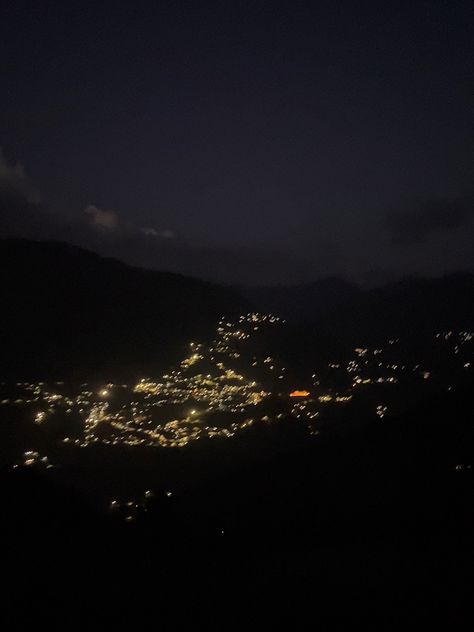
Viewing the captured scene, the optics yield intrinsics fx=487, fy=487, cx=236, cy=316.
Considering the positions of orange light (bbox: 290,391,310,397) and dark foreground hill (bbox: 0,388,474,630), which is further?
orange light (bbox: 290,391,310,397)

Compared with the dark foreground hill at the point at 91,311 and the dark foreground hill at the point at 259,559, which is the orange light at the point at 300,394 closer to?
the dark foreground hill at the point at 91,311

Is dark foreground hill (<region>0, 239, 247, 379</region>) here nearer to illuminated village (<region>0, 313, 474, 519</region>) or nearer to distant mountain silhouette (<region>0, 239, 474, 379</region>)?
distant mountain silhouette (<region>0, 239, 474, 379</region>)

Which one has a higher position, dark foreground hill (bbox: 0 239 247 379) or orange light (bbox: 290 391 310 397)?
dark foreground hill (bbox: 0 239 247 379)

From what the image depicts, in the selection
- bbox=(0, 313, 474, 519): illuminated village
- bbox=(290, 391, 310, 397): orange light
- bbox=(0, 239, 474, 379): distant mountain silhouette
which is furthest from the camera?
bbox=(0, 239, 474, 379): distant mountain silhouette

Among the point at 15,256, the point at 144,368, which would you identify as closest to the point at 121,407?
the point at 144,368

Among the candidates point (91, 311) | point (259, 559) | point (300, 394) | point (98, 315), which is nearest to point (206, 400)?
point (300, 394)

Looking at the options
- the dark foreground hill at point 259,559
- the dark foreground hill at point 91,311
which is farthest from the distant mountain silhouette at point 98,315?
the dark foreground hill at point 259,559

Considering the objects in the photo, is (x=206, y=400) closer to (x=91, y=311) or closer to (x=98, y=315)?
(x=98, y=315)

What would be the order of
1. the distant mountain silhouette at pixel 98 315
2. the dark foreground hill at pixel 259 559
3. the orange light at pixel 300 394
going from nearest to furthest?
the dark foreground hill at pixel 259 559 < the orange light at pixel 300 394 < the distant mountain silhouette at pixel 98 315

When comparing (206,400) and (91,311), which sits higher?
(91,311)

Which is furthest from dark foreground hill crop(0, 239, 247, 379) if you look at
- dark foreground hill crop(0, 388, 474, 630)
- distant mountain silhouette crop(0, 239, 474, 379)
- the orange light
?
dark foreground hill crop(0, 388, 474, 630)
